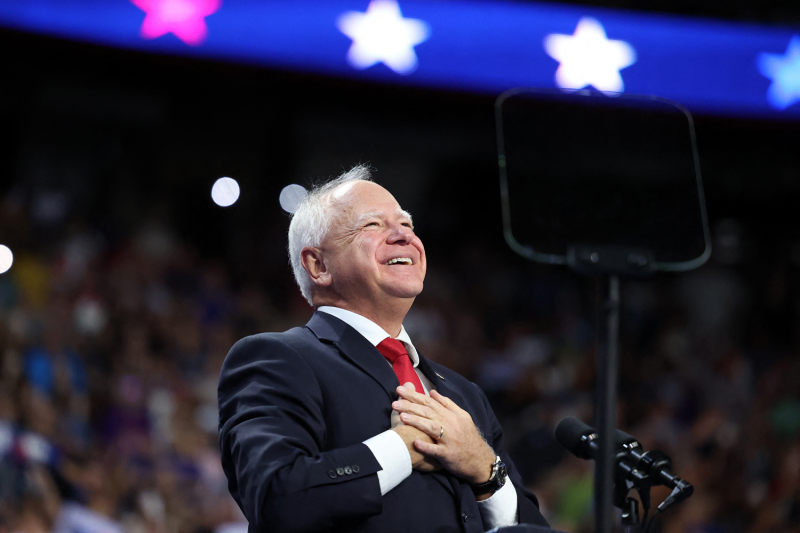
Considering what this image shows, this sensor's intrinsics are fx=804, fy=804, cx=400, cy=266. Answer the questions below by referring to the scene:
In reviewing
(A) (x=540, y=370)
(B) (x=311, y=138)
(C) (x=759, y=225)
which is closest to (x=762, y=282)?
(C) (x=759, y=225)

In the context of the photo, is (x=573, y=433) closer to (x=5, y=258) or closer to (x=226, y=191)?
(x=5, y=258)

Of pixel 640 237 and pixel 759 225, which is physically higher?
pixel 759 225

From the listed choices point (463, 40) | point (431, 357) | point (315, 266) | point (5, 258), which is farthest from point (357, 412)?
point (463, 40)

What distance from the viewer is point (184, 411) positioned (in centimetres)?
478

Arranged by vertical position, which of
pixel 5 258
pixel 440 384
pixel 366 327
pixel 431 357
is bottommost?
pixel 440 384

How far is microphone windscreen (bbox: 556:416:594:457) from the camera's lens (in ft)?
4.91

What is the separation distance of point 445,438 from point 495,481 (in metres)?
0.18

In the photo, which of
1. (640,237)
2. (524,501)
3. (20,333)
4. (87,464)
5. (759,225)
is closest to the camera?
(640,237)

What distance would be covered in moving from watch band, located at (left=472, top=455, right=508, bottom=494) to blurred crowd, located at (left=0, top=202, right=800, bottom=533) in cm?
278

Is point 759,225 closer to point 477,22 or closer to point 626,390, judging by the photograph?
point 626,390

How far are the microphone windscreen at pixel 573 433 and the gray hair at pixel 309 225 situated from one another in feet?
2.15

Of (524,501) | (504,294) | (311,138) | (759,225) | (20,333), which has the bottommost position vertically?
(524,501)

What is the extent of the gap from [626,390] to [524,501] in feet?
14.9

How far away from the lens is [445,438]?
149 cm
